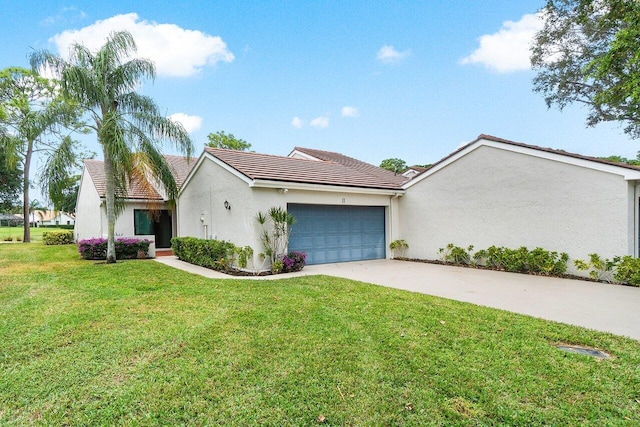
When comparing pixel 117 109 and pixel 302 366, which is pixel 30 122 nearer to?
pixel 117 109

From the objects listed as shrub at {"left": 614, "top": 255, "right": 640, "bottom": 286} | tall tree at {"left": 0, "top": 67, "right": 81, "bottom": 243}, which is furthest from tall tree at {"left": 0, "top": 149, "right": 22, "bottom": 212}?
shrub at {"left": 614, "top": 255, "right": 640, "bottom": 286}

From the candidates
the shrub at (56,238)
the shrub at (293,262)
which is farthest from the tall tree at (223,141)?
the shrub at (293,262)

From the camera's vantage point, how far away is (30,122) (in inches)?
486

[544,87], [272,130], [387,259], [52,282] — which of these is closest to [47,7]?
[52,282]

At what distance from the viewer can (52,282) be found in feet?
31.8

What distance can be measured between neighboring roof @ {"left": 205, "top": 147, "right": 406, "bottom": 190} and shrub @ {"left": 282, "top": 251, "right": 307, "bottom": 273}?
2686mm

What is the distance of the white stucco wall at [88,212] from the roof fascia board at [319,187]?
1328cm

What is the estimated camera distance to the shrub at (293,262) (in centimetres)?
1173

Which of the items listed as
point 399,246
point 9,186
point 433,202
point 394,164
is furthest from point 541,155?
point 394,164

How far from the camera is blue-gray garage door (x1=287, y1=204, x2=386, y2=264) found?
43.6 ft

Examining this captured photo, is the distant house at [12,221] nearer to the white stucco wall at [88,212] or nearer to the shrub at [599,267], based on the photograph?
the white stucco wall at [88,212]

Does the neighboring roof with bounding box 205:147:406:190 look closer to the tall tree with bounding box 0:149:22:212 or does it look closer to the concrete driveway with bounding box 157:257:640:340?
the concrete driveway with bounding box 157:257:640:340

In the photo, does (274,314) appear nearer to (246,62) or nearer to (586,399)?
(586,399)

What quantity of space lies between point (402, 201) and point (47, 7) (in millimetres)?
17166
